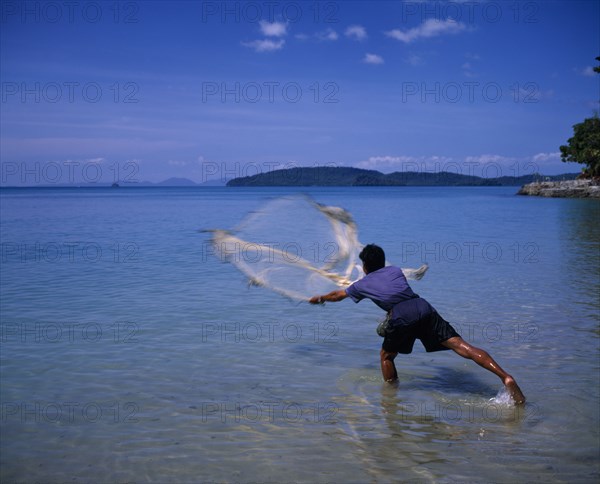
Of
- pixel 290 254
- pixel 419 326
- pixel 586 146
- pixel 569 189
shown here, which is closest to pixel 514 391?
pixel 419 326

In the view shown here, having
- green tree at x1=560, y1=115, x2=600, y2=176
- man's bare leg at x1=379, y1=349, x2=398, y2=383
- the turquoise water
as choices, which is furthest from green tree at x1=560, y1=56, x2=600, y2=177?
man's bare leg at x1=379, y1=349, x2=398, y2=383

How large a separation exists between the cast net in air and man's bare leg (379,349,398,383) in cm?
104

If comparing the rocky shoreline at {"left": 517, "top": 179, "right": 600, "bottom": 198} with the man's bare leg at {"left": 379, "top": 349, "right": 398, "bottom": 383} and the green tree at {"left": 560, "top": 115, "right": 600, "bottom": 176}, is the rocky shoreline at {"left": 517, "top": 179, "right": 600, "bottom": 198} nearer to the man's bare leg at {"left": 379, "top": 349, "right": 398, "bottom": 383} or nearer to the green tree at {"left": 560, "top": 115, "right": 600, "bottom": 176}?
the green tree at {"left": 560, "top": 115, "right": 600, "bottom": 176}

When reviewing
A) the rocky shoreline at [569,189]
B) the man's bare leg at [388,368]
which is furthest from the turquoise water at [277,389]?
the rocky shoreline at [569,189]

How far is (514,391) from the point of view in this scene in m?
5.58

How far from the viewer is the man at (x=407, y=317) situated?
5582 mm

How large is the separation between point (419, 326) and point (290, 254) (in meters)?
2.81

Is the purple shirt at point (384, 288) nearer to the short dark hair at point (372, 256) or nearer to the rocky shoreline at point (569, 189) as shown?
the short dark hair at point (372, 256)

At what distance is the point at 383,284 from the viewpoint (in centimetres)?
564

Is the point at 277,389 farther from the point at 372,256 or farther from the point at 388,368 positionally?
the point at 372,256

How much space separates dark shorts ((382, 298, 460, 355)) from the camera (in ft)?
18.3

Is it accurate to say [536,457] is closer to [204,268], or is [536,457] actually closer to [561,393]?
[561,393]

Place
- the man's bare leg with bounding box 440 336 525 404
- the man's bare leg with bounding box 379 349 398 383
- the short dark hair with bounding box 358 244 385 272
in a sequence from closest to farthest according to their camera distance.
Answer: the man's bare leg with bounding box 440 336 525 404 < the short dark hair with bounding box 358 244 385 272 < the man's bare leg with bounding box 379 349 398 383

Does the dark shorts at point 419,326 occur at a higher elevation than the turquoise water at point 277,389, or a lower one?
higher
